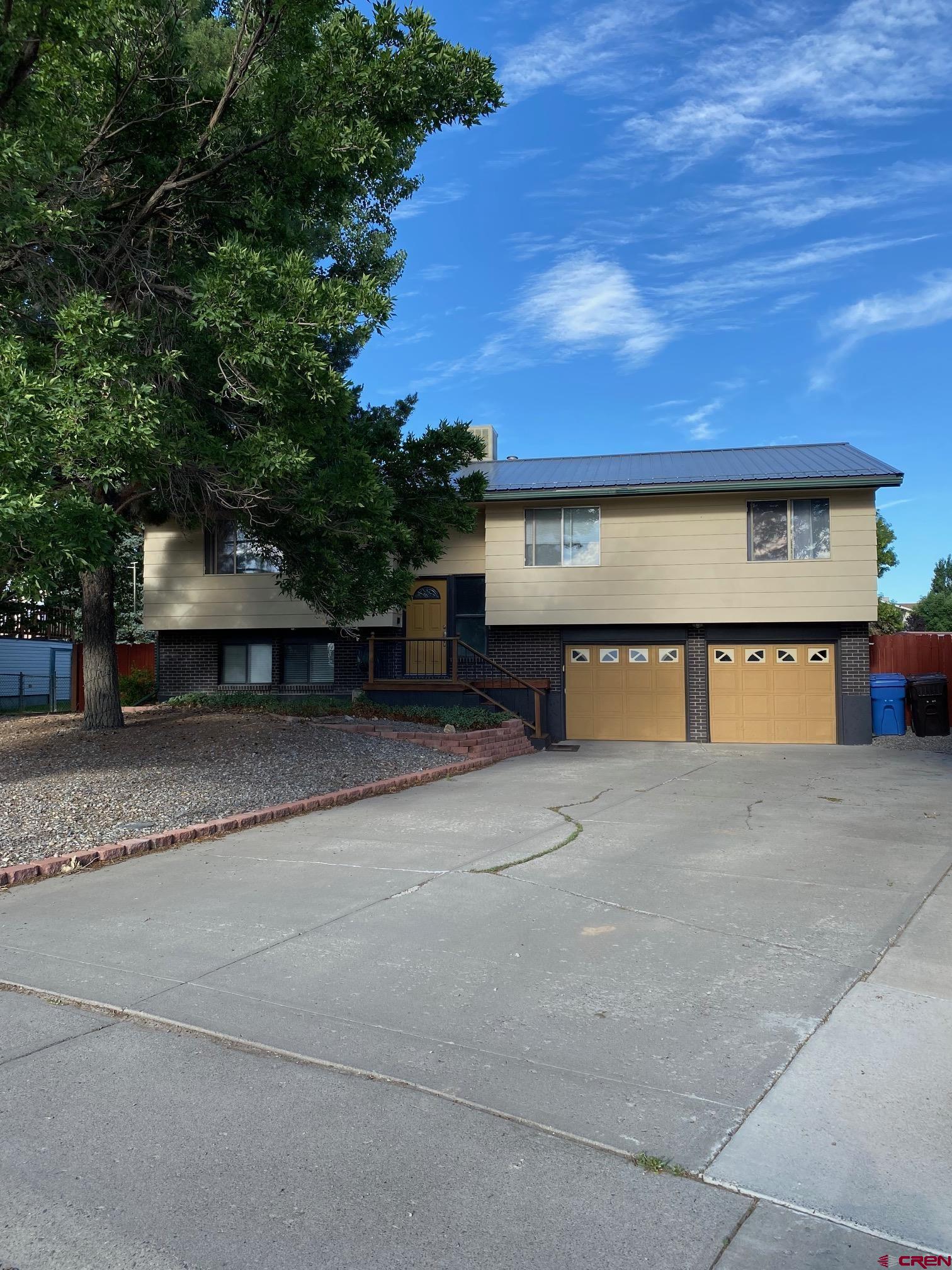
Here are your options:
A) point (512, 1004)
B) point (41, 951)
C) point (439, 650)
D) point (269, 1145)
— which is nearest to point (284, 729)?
point (439, 650)

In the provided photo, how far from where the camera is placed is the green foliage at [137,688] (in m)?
22.5

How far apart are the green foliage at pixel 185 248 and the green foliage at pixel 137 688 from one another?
10788mm

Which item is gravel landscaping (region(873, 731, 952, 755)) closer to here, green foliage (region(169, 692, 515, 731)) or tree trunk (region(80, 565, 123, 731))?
green foliage (region(169, 692, 515, 731))

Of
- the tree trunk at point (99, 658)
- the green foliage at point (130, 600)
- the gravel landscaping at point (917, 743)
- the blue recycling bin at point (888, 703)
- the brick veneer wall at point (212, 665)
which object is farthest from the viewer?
the green foliage at point (130, 600)

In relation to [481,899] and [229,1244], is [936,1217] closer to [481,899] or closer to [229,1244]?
[229,1244]

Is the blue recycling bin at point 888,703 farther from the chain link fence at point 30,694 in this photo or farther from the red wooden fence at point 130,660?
the chain link fence at point 30,694

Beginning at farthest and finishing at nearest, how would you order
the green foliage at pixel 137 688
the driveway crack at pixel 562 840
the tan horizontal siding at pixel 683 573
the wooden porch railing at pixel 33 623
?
the wooden porch railing at pixel 33 623, the green foliage at pixel 137 688, the tan horizontal siding at pixel 683 573, the driveway crack at pixel 562 840

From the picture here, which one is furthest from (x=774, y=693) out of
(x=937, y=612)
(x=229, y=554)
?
(x=937, y=612)

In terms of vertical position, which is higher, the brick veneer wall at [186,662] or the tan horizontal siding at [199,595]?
the tan horizontal siding at [199,595]

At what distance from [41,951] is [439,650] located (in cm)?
1561

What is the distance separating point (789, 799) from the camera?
1128 cm

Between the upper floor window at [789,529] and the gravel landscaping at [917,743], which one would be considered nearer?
the gravel landscaping at [917,743]
